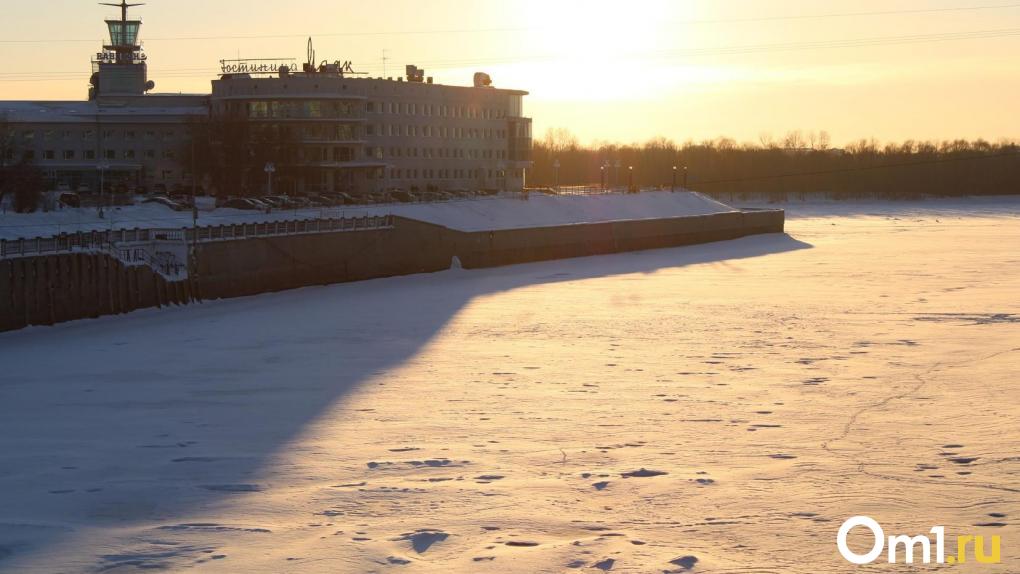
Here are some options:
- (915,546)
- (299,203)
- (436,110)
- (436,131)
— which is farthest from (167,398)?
(436,110)

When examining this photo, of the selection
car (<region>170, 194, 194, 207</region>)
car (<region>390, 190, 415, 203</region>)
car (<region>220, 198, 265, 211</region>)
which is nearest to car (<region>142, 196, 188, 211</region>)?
car (<region>170, 194, 194, 207</region>)

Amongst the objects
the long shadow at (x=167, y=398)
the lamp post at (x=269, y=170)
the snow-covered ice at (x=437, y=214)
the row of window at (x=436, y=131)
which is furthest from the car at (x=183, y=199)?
the long shadow at (x=167, y=398)

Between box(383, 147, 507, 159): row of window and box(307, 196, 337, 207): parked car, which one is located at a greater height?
box(383, 147, 507, 159): row of window

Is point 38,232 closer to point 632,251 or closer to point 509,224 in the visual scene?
point 509,224

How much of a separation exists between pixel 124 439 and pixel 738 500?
1073cm

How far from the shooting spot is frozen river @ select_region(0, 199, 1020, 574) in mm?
16672

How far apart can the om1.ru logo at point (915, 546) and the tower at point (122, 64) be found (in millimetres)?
103851

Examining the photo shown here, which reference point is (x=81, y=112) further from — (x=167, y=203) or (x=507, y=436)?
(x=507, y=436)

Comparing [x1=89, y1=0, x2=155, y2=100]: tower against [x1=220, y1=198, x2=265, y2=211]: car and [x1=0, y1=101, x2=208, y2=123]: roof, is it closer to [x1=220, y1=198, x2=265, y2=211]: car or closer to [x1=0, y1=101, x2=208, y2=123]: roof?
[x1=0, y1=101, x2=208, y2=123]: roof

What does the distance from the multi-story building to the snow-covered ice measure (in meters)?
21.0

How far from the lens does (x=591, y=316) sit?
42406mm

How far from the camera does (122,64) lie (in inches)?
4505

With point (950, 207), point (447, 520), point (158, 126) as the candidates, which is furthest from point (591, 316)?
point (950, 207)

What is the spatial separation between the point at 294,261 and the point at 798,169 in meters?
126
